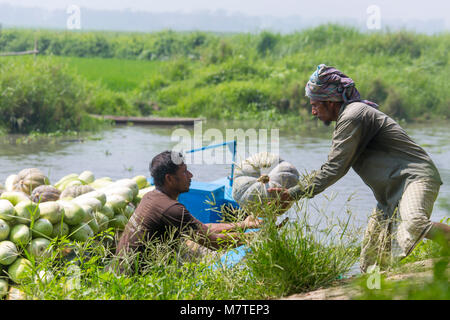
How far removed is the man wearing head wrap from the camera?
145 inches

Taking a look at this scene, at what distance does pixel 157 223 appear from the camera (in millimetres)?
3797

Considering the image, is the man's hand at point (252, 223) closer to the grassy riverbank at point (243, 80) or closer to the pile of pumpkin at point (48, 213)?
the pile of pumpkin at point (48, 213)

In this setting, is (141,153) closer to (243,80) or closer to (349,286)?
(349,286)

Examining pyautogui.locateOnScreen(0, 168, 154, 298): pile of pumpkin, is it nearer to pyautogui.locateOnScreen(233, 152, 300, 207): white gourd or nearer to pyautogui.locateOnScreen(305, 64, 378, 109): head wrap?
pyautogui.locateOnScreen(233, 152, 300, 207): white gourd

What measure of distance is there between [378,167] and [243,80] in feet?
67.3

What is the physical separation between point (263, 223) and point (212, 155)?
28.8 feet

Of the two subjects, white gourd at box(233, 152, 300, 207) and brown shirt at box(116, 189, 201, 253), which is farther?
white gourd at box(233, 152, 300, 207)

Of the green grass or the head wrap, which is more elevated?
the head wrap

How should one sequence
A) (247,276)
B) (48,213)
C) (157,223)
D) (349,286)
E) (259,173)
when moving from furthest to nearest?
(259,173) < (48,213) < (157,223) < (247,276) < (349,286)

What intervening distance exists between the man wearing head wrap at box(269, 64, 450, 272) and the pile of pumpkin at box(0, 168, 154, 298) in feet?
5.74

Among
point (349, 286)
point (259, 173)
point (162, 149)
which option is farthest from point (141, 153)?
point (349, 286)

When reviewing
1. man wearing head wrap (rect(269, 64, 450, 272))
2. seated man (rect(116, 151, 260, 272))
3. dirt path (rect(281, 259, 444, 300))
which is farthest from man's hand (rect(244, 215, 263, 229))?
dirt path (rect(281, 259, 444, 300))

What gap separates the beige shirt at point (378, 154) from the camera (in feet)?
12.4

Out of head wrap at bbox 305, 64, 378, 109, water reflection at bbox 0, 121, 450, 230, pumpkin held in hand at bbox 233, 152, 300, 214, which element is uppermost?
head wrap at bbox 305, 64, 378, 109
